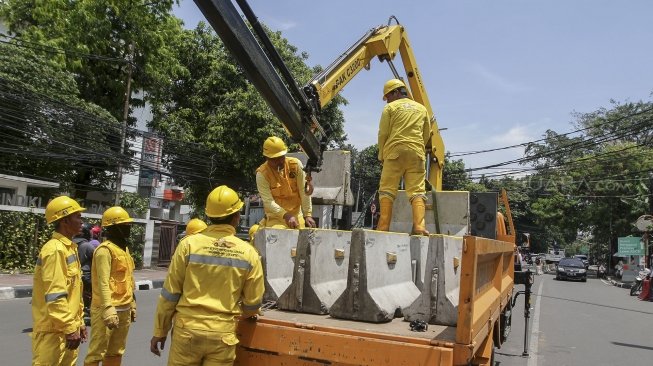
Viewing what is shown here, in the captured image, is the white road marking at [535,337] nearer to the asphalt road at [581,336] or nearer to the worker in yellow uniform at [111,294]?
the asphalt road at [581,336]

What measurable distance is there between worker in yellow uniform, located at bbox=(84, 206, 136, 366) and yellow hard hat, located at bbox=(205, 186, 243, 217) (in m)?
1.39

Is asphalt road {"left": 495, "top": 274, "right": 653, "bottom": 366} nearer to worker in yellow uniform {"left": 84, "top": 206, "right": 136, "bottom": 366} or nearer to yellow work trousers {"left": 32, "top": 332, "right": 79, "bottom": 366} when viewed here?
worker in yellow uniform {"left": 84, "top": 206, "right": 136, "bottom": 366}

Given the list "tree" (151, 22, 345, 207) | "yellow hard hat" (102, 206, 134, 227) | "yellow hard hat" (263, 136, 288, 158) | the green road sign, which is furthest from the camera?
the green road sign

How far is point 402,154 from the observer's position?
15.6 feet

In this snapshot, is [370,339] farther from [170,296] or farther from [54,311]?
[54,311]

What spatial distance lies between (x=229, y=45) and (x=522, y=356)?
6.16 m

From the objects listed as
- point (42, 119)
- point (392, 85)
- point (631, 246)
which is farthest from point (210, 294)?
point (631, 246)

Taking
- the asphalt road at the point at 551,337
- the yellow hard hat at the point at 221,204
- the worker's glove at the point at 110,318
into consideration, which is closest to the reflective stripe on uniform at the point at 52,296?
the worker's glove at the point at 110,318

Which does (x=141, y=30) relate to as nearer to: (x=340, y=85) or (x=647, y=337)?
(x=340, y=85)

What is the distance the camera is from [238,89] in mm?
21688

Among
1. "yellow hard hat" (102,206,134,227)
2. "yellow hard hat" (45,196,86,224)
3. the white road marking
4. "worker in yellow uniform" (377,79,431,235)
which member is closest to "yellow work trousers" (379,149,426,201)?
"worker in yellow uniform" (377,79,431,235)

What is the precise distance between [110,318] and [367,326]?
1.95 metres

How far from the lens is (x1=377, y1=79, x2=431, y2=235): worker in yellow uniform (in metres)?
4.76

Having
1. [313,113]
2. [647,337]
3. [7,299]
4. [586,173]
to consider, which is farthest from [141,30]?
[586,173]
